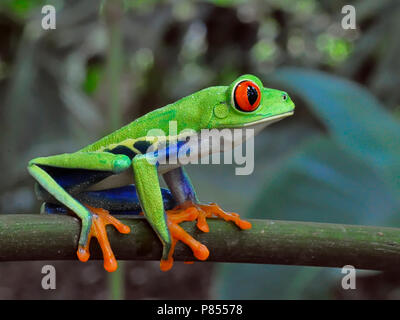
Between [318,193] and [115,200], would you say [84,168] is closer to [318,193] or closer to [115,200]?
[115,200]

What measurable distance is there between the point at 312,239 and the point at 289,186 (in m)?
0.75

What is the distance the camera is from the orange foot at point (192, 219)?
0.72 metres

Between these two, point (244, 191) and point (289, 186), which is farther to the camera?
point (244, 191)

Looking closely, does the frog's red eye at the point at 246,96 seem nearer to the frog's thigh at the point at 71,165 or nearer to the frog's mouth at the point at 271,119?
the frog's mouth at the point at 271,119

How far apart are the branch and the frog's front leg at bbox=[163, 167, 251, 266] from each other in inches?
0.5

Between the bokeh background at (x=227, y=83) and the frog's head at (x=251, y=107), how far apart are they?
193 mm

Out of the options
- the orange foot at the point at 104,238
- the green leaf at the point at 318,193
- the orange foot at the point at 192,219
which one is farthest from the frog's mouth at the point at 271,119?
the green leaf at the point at 318,193

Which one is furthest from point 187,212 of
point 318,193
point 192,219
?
point 318,193

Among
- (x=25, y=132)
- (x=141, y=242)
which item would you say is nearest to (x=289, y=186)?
(x=141, y=242)

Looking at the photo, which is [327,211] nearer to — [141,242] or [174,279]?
[141,242]

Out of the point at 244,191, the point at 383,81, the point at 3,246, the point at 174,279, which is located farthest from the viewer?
the point at 174,279

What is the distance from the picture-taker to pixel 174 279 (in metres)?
3.56

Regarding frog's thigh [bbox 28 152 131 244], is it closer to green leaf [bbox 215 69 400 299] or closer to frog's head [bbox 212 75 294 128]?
frog's head [bbox 212 75 294 128]

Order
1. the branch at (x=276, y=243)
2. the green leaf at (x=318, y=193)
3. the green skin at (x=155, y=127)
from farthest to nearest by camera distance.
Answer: the green leaf at (x=318, y=193) → the green skin at (x=155, y=127) → the branch at (x=276, y=243)
